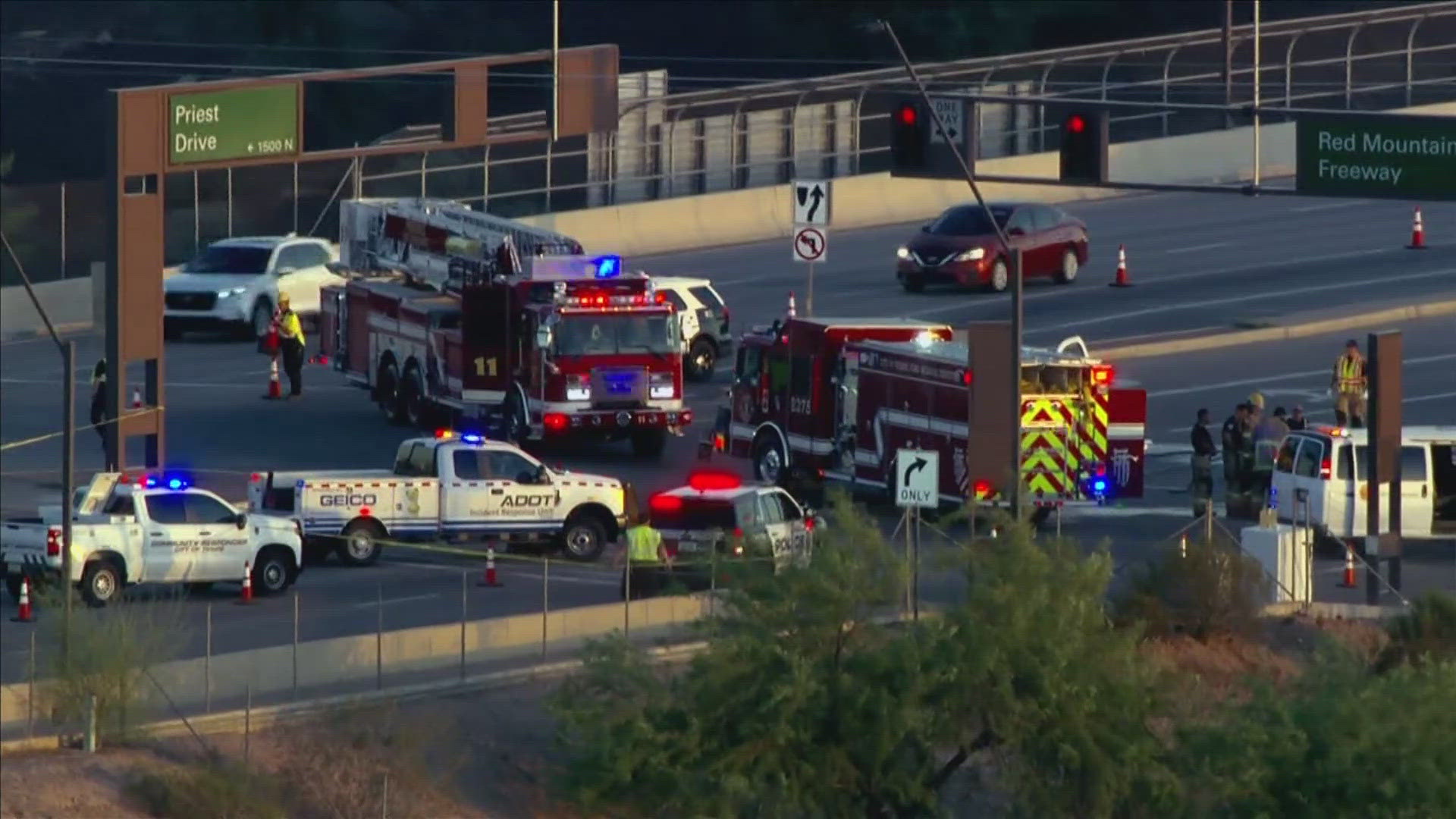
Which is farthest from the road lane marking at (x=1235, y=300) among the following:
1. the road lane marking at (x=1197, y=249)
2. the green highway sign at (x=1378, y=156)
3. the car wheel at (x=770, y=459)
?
the green highway sign at (x=1378, y=156)

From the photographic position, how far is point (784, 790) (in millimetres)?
24125

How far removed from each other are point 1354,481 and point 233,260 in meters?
22.5

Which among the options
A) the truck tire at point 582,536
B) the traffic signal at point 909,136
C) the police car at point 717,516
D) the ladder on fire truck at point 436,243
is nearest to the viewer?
the police car at point 717,516

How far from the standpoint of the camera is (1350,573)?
33.3 meters

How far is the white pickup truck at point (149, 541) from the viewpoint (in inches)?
1179

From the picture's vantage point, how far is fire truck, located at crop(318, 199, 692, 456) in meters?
39.6

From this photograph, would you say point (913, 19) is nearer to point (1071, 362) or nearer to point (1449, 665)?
point (1071, 362)

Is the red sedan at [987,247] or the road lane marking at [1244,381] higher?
the red sedan at [987,247]

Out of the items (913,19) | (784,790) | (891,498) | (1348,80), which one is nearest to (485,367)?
(891,498)

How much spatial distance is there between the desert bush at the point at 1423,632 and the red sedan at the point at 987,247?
782 inches

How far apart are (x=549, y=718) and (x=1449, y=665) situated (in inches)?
312

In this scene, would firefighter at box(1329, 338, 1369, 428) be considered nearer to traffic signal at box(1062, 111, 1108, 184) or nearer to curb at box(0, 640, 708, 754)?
traffic signal at box(1062, 111, 1108, 184)

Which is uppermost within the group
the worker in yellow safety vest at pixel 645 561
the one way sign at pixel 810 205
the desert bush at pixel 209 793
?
the one way sign at pixel 810 205

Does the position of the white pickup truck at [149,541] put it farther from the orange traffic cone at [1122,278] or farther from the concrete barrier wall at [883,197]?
the concrete barrier wall at [883,197]
